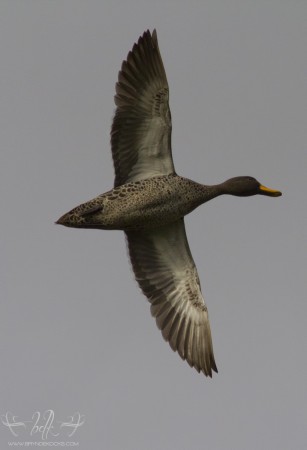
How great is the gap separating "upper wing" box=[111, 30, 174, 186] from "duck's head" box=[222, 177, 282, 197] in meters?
1.24

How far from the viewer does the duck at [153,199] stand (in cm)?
1773

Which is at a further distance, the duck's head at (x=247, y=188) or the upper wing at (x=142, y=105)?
the duck's head at (x=247, y=188)

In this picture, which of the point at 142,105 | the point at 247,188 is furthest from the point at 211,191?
the point at 142,105

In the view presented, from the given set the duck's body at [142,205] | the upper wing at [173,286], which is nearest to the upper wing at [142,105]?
the duck's body at [142,205]

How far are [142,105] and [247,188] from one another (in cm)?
210

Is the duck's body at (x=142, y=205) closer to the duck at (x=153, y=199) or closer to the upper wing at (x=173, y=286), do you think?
the duck at (x=153, y=199)

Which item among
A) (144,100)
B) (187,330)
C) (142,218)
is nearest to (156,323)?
(187,330)

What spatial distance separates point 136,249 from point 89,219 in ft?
5.12

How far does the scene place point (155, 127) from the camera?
17.8 meters

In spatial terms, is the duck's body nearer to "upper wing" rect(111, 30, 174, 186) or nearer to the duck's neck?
the duck's neck

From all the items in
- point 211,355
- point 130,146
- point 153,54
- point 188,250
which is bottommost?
point 211,355

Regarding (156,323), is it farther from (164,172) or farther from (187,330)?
(164,172)

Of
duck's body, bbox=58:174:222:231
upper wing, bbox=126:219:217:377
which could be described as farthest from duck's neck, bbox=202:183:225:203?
upper wing, bbox=126:219:217:377

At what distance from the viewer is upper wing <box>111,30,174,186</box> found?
58.2ft
